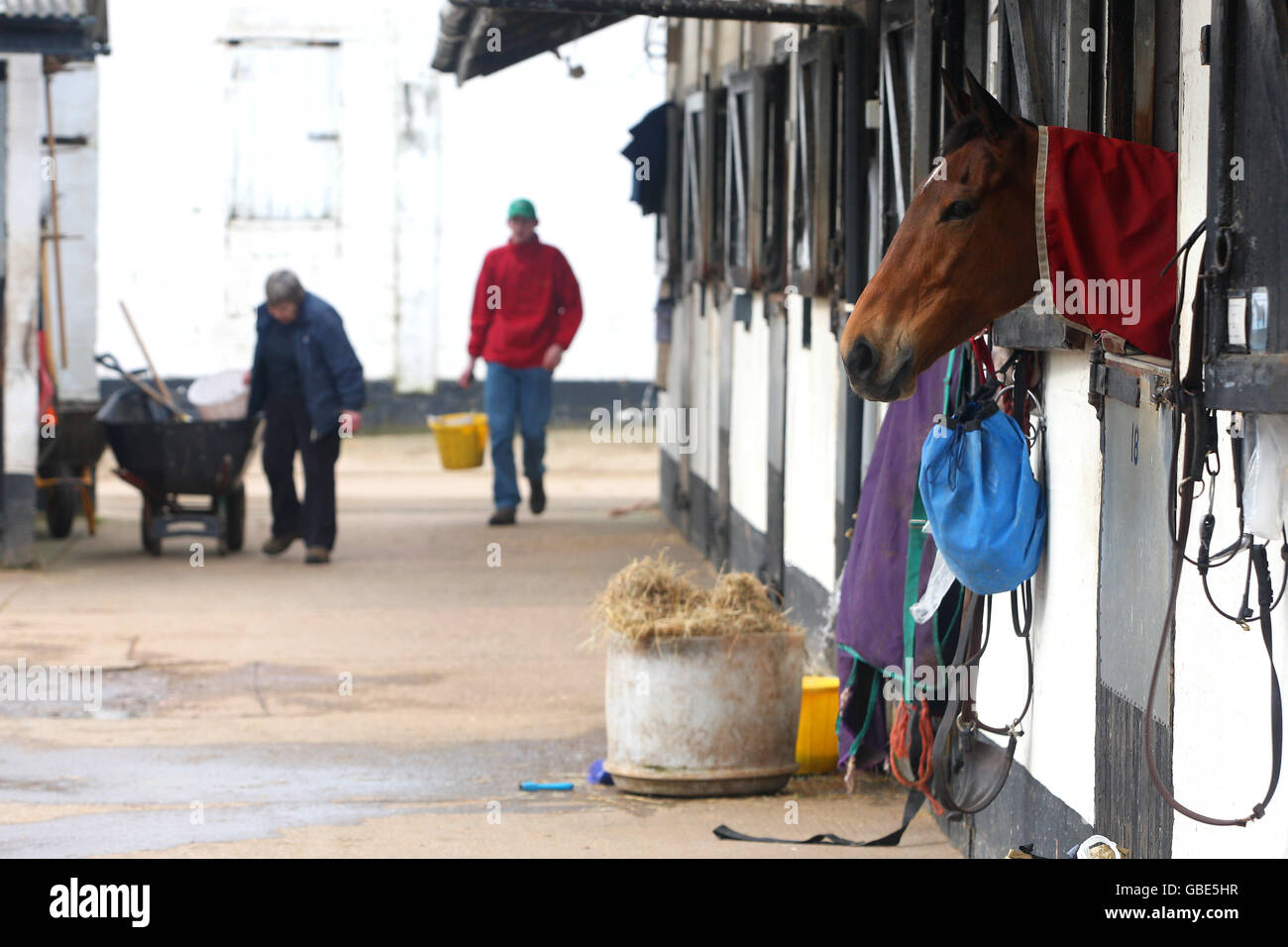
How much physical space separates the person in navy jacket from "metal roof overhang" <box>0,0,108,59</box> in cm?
182

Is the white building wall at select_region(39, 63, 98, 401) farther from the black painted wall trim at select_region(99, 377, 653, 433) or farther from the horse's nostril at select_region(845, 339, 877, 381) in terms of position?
the horse's nostril at select_region(845, 339, 877, 381)

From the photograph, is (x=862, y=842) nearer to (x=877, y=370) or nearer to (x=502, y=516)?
(x=877, y=370)

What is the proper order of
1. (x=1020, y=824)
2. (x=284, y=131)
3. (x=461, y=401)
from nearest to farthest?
(x=1020, y=824) < (x=284, y=131) < (x=461, y=401)

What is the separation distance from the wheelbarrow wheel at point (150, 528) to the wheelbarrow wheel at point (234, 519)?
431 millimetres

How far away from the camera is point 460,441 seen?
1622cm

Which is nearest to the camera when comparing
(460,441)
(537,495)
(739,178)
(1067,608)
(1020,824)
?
(1067,608)

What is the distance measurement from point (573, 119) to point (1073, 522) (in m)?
15.6

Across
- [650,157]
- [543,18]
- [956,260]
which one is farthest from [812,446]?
[650,157]

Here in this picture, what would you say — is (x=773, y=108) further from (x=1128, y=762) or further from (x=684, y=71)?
(x=1128, y=762)

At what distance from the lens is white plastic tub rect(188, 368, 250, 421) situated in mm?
12008

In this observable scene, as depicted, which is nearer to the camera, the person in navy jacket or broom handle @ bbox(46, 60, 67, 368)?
the person in navy jacket

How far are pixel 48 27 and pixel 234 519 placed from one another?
3.45 metres

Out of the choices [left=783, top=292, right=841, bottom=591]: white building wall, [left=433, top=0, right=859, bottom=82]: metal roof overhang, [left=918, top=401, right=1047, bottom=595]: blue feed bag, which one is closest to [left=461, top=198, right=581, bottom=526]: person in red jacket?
[left=433, top=0, right=859, bottom=82]: metal roof overhang

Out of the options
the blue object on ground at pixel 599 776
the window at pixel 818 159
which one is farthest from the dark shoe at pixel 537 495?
the blue object on ground at pixel 599 776
